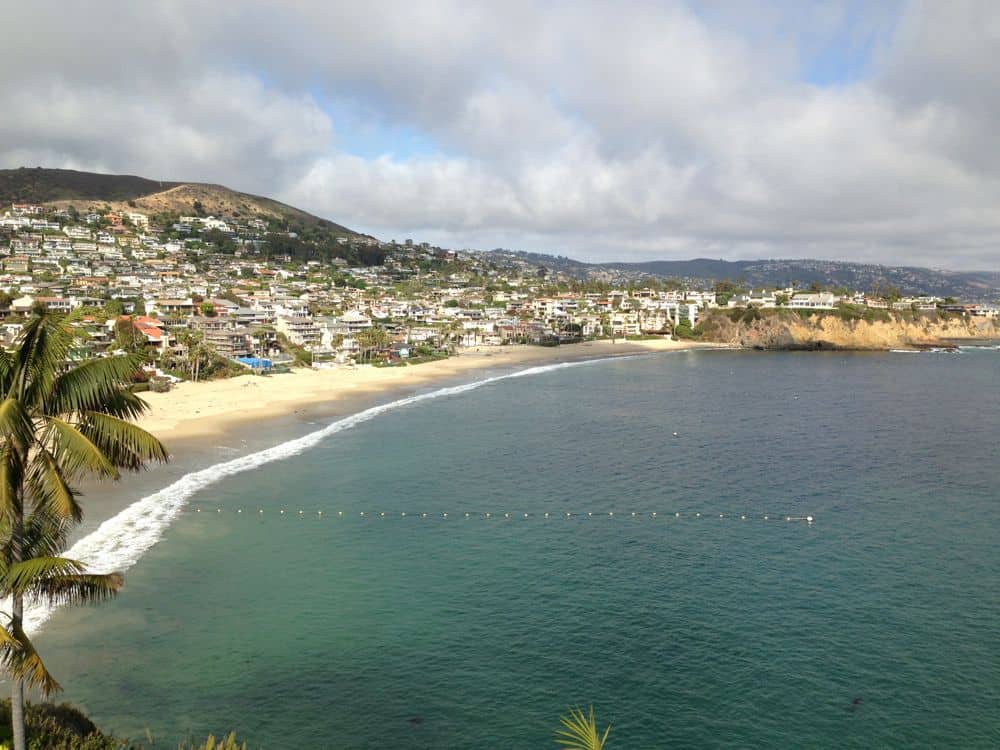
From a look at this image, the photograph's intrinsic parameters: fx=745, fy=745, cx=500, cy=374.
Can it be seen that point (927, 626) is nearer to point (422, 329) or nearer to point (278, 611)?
point (278, 611)

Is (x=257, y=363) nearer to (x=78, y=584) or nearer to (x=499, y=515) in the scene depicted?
(x=499, y=515)

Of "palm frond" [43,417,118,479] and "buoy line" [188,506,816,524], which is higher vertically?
"palm frond" [43,417,118,479]

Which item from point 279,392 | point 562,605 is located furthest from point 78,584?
point 279,392

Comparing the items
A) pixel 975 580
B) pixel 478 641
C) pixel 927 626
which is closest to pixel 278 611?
pixel 478 641

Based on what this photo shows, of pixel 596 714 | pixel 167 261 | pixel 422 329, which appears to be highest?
pixel 167 261

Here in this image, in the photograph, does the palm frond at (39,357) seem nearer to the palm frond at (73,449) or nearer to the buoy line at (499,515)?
the palm frond at (73,449)

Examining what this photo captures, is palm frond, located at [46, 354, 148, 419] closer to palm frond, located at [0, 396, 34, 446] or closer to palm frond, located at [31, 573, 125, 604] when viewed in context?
palm frond, located at [0, 396, 34, 446]

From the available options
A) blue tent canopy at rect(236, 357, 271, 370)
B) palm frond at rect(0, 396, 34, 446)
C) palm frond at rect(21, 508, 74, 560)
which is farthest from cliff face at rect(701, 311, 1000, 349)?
palm frond at rect(0, 396, 34, 446)
